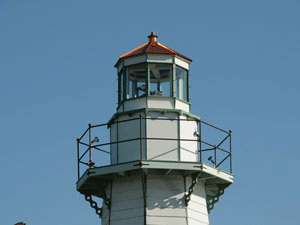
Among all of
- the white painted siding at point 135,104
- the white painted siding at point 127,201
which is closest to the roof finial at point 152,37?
the white painted siding at point 135,104

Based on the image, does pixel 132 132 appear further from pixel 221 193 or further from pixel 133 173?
pixel 221 193

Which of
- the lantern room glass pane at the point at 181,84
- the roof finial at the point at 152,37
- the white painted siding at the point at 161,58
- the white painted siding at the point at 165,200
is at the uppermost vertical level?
the roof finial at the point at 152,37

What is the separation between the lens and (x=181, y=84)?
3562 cm

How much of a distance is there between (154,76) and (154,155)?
3.04 meters

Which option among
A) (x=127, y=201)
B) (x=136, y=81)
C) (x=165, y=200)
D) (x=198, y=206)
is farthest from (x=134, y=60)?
(x=198, y=206)

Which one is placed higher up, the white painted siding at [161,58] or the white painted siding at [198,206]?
the white painted siding at [161,58]

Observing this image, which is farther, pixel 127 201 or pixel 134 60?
pixel 134 60

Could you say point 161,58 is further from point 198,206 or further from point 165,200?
point 198,206

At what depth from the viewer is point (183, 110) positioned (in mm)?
35031

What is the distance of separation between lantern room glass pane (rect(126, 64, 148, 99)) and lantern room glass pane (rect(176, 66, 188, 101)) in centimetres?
124

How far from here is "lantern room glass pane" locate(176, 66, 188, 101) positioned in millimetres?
35375

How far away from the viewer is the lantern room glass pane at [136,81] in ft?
115

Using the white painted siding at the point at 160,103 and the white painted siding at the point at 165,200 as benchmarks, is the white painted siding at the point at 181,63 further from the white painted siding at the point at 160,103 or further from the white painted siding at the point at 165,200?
the white painted siding at the point at 165,200

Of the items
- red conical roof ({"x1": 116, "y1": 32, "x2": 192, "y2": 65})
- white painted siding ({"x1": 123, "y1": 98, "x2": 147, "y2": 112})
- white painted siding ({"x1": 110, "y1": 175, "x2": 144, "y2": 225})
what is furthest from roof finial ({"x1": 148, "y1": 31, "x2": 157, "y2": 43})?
white painted siding ({"x1": 110, "y1": 175, "x2": 144, "y2": 225})
